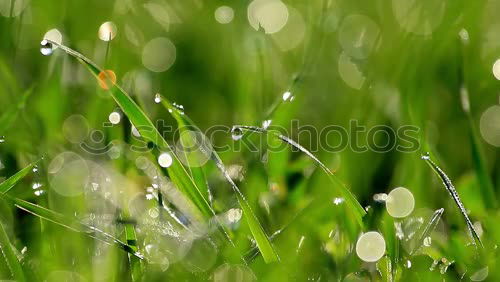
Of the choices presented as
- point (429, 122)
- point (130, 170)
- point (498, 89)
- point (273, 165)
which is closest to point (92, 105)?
point (130, 170)

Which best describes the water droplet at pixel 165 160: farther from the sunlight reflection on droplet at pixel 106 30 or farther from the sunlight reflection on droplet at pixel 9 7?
the sunlight reflection on droplet at pixel 9 7

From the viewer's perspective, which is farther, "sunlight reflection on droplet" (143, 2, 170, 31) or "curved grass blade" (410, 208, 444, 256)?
"sunlight reflection on droplet" (143, 2, 170, 31)

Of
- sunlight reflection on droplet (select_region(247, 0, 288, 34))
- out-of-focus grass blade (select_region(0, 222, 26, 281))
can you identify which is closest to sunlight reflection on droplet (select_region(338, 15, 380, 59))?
sunlight reflection on droplet (select_region(247, 0, 288, 34))

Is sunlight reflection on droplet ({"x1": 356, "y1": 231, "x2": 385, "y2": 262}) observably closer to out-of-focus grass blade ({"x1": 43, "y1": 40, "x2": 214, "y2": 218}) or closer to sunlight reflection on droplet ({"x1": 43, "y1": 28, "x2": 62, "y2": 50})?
out-of-focus grass blade ({"x1": 43, "y1": 40, "x2": 214, "y2": 218})

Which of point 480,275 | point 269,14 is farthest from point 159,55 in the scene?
point 480,275

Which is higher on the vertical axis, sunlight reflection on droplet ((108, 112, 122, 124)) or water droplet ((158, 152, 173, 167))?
sunlight reflection on droplet ((108, 112, 122, 124))

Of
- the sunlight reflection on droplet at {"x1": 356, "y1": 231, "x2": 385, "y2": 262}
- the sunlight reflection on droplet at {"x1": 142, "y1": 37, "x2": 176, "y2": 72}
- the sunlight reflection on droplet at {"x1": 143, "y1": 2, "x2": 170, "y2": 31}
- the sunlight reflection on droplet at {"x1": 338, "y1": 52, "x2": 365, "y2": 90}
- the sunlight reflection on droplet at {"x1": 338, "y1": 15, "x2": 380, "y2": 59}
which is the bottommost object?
the sunlight reflection on droplet at {"x1": 356, "y1": 231, "x2": 385, "y2": 262}
